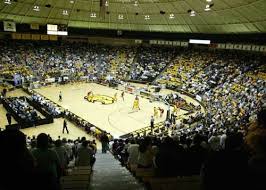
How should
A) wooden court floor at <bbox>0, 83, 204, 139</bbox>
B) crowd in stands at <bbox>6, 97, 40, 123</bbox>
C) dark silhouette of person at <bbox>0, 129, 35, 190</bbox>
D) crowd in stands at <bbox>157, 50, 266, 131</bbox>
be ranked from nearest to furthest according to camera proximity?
dark silhouette of person at <bbox>0, 129, 35, 190</bbox> < wooden court floor at <bbox>0, 83, 204, 139</bbox> < crowd in stands at <bbox>6, 97, 40, 123</bbox> < crowd in stands at <bbox>157, 50, 266, 131</bbox>

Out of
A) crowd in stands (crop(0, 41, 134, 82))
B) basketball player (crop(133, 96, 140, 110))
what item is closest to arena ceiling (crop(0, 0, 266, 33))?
crowd in stands (crop(0, 41, 134, 82))

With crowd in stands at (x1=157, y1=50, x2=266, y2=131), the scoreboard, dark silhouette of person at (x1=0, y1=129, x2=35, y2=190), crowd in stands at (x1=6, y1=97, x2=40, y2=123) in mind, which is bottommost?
crowd in stands at (x1=6, y1=97, x2=40, y2=123)

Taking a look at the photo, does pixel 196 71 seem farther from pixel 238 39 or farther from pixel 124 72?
pixel 124 72

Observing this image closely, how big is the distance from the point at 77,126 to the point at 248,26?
1999cm

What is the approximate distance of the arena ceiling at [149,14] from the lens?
26.3 m

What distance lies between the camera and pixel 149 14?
1358 inches

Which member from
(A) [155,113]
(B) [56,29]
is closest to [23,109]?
(A) [155,113]

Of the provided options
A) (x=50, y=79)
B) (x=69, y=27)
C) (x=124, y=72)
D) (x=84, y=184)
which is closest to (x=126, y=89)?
(x=124, y=72)

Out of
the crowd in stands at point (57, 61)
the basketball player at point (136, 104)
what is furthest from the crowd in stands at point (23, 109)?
the crowd in stands at point (57, 61)

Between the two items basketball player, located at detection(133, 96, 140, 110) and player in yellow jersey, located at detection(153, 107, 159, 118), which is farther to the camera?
basketball player, located at detection(133, 96, 140, 110)

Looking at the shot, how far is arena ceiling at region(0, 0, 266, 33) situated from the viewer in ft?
86.3

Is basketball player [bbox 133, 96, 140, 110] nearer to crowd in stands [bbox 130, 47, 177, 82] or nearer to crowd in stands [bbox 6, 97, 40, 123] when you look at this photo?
crowd in stands [bbox 6, 97, 40, 123]

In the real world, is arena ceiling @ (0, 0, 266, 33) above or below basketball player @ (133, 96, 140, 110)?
above

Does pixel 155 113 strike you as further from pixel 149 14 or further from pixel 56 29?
pixel 56 29
